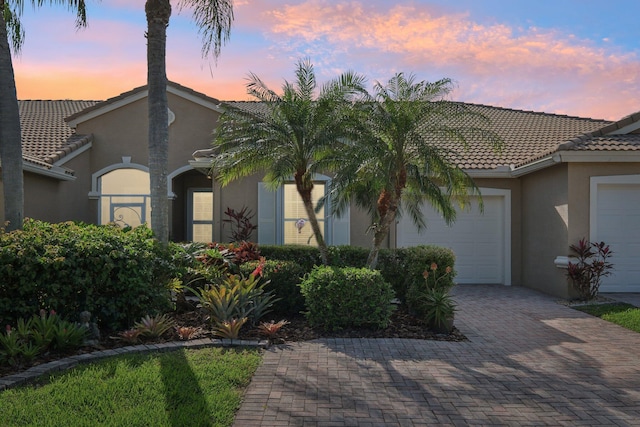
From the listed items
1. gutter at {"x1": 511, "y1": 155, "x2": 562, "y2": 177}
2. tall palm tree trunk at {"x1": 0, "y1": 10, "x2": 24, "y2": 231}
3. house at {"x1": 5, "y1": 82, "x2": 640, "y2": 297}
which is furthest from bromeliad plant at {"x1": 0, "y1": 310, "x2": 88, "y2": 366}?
gutter at {"x1": 511, "y1": 155, "x2": 562, "y2": 177}

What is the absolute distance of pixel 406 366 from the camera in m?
6.13

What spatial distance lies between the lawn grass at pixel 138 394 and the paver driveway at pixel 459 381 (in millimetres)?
280

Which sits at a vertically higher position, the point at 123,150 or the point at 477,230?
the point at 123,150

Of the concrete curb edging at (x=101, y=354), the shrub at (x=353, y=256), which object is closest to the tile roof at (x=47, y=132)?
the shrub at (x=353, y=256)

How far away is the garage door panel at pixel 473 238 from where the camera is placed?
45.6 feet

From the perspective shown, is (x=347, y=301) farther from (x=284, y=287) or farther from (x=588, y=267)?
(x=588, y=267)

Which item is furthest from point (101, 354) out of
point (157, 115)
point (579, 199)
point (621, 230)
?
point (621, 230)

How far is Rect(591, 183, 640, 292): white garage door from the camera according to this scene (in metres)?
11.6

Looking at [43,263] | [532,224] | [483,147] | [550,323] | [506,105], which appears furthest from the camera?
[506,105]

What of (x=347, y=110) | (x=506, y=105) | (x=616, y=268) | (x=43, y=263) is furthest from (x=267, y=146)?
(x=506, y=105)

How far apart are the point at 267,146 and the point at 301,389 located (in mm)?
5276

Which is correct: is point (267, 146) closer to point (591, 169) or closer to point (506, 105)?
point (591, 169)

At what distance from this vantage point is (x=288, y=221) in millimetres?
13891

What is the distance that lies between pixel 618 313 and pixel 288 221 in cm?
796
